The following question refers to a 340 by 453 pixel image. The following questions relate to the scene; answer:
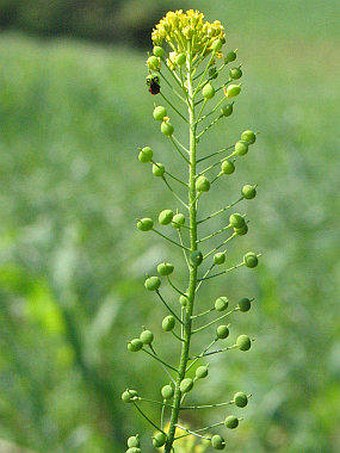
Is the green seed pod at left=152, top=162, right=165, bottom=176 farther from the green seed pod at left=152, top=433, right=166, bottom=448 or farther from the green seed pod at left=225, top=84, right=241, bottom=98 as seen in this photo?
the green seed pod at left=152, top=433, right=166, bottom=448

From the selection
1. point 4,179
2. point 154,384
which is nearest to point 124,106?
point 4,179

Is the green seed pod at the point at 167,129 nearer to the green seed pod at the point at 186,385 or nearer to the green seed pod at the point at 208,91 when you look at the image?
the green seed pod at the point at 208,91

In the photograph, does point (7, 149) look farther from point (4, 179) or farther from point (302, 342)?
point (302, 342)

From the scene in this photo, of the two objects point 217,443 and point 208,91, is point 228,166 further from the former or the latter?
point 217,443

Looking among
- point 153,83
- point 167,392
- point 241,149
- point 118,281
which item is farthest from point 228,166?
point 118,281

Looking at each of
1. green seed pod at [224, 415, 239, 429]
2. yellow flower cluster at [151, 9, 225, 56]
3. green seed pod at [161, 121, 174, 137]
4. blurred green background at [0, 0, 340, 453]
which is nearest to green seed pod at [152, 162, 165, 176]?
green seed pod at [161, 121, 174, 137]

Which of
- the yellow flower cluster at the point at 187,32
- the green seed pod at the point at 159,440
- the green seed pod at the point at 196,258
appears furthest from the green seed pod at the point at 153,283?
the yellow flower cluster at the point at 187,32
